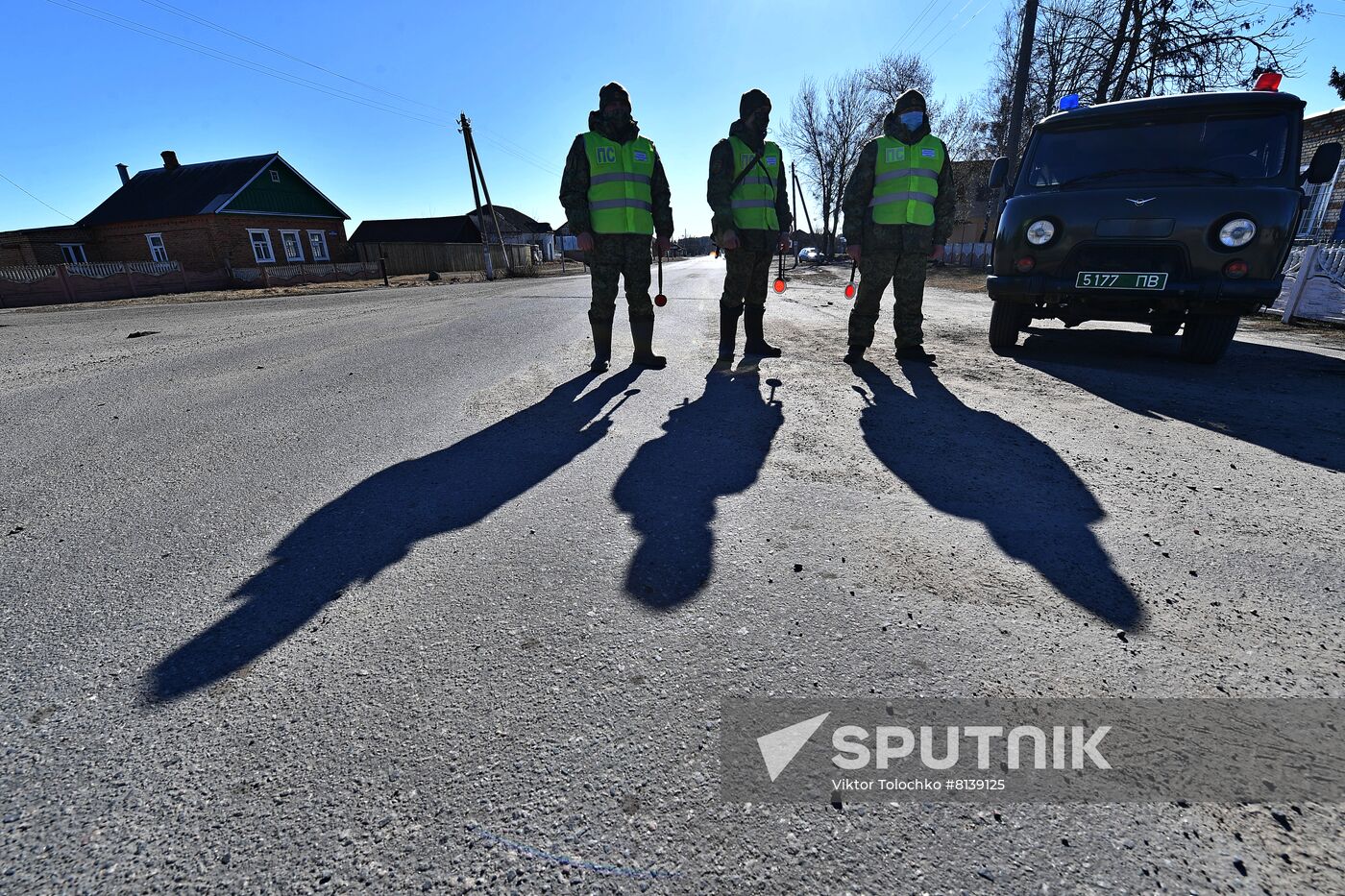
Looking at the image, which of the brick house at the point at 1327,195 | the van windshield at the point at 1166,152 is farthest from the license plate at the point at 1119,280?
the brick house at the point at 1327,195

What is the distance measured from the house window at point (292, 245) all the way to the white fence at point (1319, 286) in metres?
37.8

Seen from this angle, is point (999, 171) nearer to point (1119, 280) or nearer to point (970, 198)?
point (1119, 280)

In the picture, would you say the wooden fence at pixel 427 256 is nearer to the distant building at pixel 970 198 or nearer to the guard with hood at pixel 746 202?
the distant building at pixel 970 198

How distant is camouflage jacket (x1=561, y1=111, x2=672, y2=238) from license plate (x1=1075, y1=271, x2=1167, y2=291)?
3.53 metres

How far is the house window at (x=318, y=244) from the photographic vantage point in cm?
3262

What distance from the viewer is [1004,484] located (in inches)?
103

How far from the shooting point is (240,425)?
3.72 meters

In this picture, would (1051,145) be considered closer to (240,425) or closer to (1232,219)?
(1232,219)

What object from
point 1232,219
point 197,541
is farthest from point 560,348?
point 1232,219

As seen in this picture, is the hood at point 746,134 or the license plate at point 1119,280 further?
the hood at point 746,134

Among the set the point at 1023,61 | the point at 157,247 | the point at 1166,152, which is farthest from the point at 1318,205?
the point at 157,247

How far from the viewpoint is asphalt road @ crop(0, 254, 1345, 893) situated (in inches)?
42.1

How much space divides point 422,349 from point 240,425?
2799mm

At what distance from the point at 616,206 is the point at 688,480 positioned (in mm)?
3103
